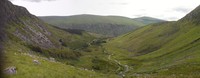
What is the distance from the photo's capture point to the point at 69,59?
133 metres

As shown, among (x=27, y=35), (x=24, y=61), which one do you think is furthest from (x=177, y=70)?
(x=27, y=35)

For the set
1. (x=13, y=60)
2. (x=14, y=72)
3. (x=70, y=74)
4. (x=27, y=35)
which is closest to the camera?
(x=14, y=72)

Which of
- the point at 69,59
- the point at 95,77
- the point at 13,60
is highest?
the point at 13,60

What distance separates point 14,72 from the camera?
41188mm

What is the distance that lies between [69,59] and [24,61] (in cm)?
8563

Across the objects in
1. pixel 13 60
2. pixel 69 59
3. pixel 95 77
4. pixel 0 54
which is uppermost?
pixel 0 54

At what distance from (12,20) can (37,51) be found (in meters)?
57.1

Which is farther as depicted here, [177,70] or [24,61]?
[177,70]

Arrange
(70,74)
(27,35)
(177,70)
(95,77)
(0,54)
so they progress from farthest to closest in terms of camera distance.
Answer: (27,35), (177,70), (95,77), (70,74), (0,54)

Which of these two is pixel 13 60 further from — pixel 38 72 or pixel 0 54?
pixel 0 54

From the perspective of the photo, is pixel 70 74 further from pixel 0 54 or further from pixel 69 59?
pixel 69 59

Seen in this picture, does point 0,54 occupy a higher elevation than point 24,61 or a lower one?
higher

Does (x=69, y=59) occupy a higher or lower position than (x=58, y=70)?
lower

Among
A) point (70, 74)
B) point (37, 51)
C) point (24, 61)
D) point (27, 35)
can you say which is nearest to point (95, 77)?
point (70, 74)
